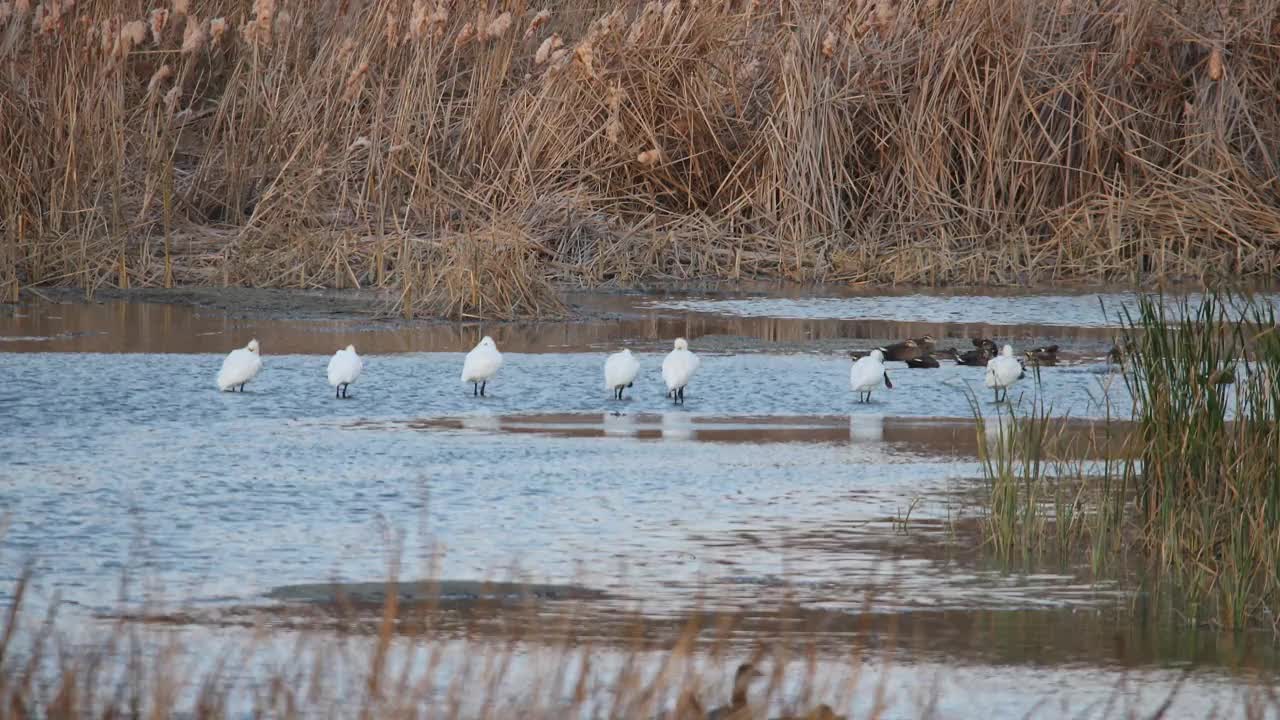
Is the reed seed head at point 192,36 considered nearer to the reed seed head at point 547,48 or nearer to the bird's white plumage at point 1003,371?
the reed seed head at point 547,48

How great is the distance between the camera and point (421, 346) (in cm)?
1366

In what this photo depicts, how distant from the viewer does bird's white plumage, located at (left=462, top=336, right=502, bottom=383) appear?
Answer: 36.0 ft

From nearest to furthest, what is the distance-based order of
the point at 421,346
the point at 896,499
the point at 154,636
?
the point at 154,636
the point at 896,499
the point at 421,346

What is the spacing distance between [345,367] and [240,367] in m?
0.58

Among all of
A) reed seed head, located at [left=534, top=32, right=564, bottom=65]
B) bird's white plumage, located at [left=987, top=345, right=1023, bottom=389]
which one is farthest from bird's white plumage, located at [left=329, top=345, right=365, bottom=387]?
reed seed head, located at [left=534, top=32, right=564, bottom=65]

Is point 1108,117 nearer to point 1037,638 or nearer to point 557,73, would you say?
point 557,73

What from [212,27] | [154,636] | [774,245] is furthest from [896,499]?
[212,27]

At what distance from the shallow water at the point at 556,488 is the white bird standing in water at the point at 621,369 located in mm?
150

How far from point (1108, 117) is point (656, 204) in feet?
13.8

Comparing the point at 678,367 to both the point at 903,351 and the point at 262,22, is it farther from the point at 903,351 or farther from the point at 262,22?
the point at 262,22

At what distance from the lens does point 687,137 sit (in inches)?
770

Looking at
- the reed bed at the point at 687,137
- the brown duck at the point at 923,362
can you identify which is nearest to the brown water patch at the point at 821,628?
the brown duck at the point at 923,362

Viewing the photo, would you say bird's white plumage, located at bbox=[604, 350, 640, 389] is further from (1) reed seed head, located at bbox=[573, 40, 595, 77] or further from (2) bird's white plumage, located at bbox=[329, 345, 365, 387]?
(1) reed seed head, located at bbox=[573, 40, 595, 77]

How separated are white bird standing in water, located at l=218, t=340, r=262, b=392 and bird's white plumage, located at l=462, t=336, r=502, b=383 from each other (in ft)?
3.63
